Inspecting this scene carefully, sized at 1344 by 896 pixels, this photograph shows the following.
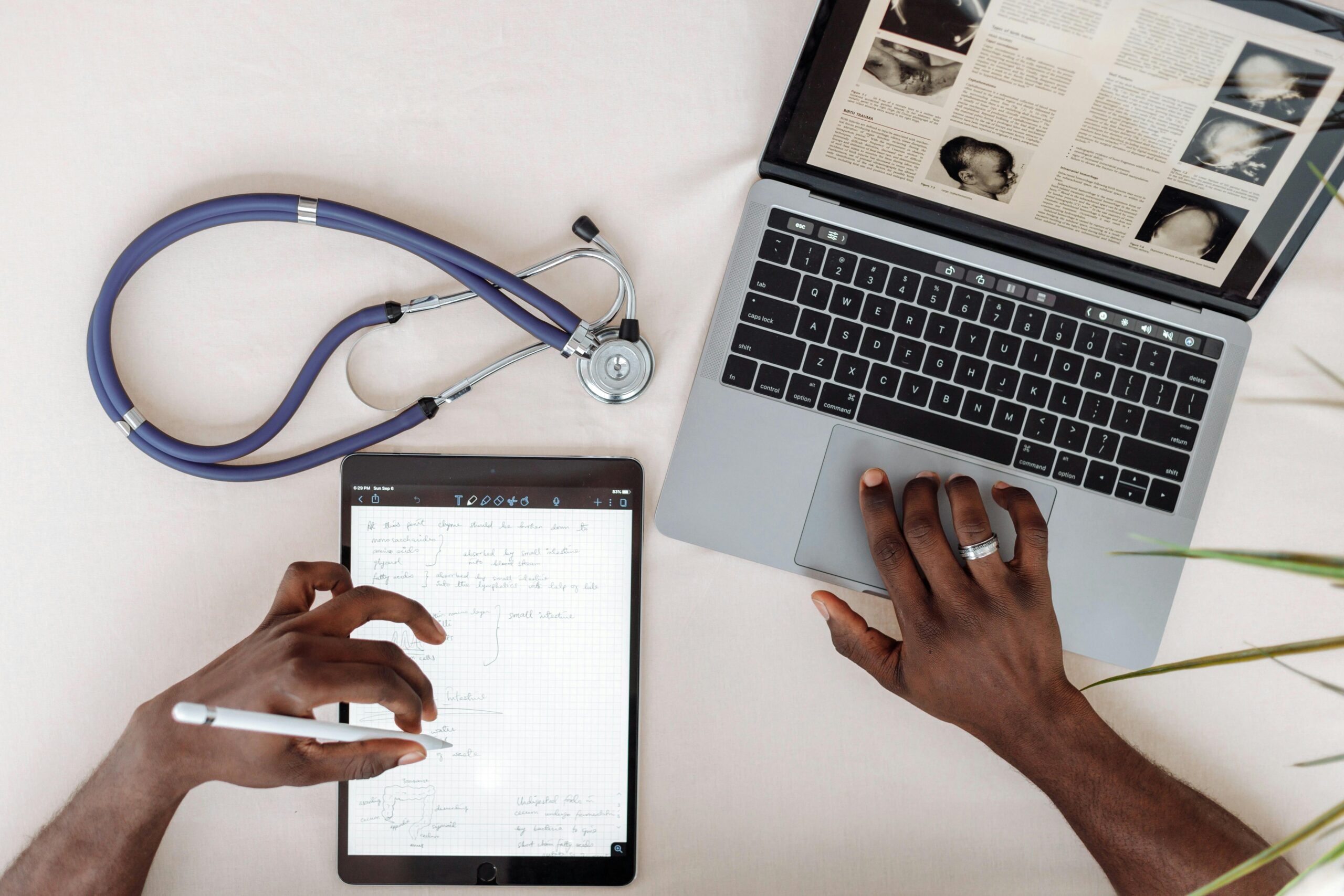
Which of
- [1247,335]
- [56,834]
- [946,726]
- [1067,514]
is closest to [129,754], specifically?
[56,834]

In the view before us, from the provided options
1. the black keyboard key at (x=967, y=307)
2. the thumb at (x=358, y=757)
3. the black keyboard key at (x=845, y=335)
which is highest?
the black keyboard key at (x=967, y=307)

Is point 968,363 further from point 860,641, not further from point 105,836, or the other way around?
point 105,836

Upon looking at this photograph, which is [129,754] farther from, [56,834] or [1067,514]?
[1067,514]

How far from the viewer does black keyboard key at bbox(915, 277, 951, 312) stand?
0.82m

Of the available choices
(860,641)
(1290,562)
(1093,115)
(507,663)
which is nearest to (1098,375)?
(1093,115)

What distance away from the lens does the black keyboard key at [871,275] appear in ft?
2.69

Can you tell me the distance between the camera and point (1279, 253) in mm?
791

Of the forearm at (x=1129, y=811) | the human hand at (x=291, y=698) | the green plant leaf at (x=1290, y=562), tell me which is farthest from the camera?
the forearm at (x=1129, y=811)

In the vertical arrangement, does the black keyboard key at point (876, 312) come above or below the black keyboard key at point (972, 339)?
above

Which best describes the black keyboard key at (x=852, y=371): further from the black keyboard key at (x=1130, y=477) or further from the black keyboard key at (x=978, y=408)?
the black keyboard key at (x=1130, y=477)

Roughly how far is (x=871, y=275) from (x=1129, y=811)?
1.80 ft

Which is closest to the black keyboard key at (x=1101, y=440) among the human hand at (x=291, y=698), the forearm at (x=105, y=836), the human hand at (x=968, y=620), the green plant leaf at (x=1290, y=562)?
the human hand at (x=968, y=620)

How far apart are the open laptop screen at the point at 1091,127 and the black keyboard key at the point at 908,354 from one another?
0.39ft

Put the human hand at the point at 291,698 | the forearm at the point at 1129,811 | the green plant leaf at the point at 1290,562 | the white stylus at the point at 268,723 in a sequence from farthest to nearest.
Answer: the forearm at the point at 1129,811 < the human hand at the point at 291,698 < the white stylus at the point at 268,723 < the green plant leaf at the point at 1290,562
